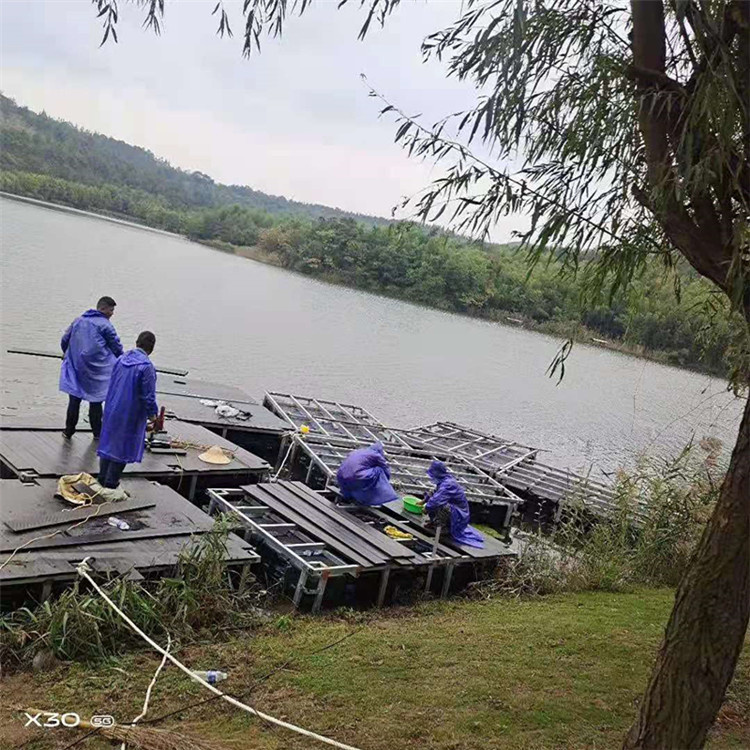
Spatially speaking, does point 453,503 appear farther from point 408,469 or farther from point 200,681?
point 200,681

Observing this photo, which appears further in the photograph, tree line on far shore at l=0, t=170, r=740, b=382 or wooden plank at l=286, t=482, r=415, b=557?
wooden plank at l=286, t=482, r=415, b=557

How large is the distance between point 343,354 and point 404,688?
21.8m

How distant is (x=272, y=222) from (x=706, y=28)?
2766 inches

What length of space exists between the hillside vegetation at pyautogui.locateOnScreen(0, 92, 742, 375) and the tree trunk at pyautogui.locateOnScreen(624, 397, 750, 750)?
5.99 ft

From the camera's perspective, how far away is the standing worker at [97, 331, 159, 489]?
630 centimetres

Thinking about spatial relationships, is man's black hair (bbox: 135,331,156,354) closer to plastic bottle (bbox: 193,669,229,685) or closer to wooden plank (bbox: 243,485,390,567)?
wooden plank (bbox: 243,485,390,567)

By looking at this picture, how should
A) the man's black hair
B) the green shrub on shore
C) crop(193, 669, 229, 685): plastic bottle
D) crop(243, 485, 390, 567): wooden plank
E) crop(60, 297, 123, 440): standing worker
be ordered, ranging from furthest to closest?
the green shrub on shore, crop(60, 297, 123, 440): standing worker, crop(243, 485, 390, 567): wooden plank, the man's black hair, crop(193, 669, 229, 685): plastic bottle

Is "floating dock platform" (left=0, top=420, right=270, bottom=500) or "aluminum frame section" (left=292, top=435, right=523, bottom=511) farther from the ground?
"floating dock platform" (left=0, top=420, right=270, bottom=500)

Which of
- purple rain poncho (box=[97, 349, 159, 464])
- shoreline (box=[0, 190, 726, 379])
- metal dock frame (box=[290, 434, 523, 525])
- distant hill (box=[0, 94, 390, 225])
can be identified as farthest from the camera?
distant hill (box=[0, 94, 390, 225])

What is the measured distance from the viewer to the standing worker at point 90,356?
766cm

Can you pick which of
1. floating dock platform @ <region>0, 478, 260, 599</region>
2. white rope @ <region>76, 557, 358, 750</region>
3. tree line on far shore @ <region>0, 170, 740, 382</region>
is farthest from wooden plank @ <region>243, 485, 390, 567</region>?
tree line on far shore @ <region>0, 170, 740, 382</region>

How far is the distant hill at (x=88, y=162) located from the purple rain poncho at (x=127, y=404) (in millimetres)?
43993

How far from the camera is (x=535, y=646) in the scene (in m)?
5.21

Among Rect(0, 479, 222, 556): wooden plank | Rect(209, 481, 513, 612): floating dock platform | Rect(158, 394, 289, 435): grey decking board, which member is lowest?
Rect(209, 481, 513, 612): floating dock platform
